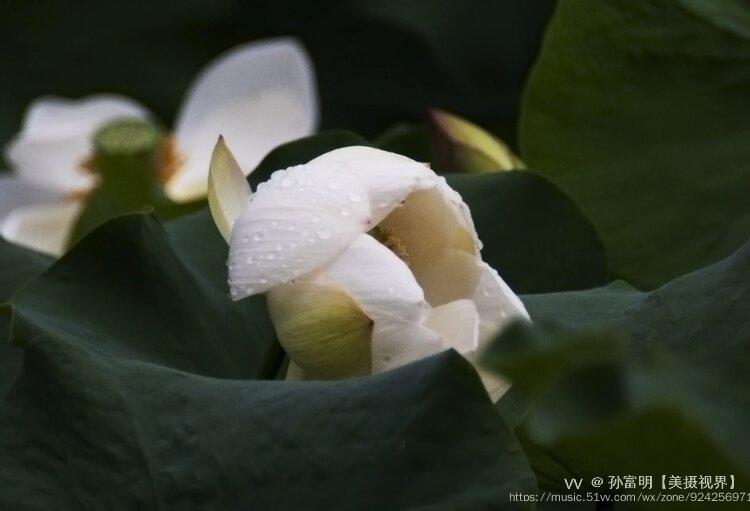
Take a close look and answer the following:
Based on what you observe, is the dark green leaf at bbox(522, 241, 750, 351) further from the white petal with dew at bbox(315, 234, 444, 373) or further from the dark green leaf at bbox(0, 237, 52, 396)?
the dark green leaf at bbox(0, 237, 52, 396)

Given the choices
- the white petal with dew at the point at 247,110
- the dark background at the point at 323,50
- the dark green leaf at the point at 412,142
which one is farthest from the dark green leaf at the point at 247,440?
the dark background at the point at 323,50

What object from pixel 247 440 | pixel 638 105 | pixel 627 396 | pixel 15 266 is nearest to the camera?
pixel 627 396

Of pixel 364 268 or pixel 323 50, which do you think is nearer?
pixel 364 268

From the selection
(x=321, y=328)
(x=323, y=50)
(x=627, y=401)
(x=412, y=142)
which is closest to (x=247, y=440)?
(x=321, y=328)

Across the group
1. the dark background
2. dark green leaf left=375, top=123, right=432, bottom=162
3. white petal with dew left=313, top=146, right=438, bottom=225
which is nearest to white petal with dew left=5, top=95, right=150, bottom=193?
dark green leaf left=375, top=123, right=432, bottom=162

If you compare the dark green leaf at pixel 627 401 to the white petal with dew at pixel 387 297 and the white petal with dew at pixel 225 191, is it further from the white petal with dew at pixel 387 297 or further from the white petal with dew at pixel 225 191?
the white petal with dew at pixel 225 191

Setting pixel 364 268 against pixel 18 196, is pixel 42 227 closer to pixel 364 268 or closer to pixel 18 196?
pixel 18 196

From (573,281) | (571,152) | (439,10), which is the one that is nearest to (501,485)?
(573,281)
